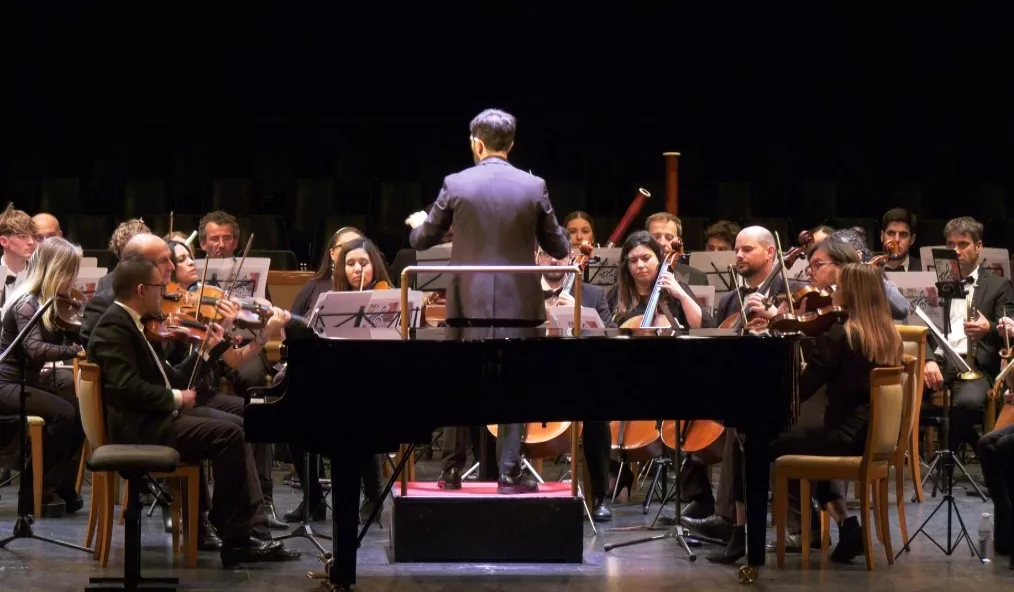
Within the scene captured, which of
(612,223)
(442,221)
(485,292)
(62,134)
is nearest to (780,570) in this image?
(485,292)

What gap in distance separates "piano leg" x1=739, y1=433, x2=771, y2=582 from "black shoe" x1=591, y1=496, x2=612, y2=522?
130 cm

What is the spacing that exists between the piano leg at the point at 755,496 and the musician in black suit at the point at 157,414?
69.0 inches

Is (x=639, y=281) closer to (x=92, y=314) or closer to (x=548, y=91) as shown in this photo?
(x=92, y=314)

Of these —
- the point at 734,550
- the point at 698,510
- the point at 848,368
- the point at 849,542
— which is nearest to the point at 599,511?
the point at 698,510

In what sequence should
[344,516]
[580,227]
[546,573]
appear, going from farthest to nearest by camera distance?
[580,227], [546,573], [344,516]

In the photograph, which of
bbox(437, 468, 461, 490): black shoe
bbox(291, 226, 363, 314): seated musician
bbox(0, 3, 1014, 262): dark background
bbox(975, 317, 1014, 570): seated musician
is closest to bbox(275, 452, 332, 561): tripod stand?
bbox(437, 468, 461, 490): black shoe

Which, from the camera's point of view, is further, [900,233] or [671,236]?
[900,233]

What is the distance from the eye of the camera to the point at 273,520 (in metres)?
5.76

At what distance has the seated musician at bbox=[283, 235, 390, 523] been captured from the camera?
18.8 feet

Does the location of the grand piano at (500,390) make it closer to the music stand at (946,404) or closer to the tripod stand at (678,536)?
the tripod stand at (678,536)

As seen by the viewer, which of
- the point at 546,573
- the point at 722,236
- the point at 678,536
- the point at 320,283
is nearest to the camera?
the point at 546,573

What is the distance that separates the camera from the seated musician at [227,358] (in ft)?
16.7

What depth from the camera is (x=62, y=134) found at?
10633 mm

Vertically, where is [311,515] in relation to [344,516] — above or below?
below
